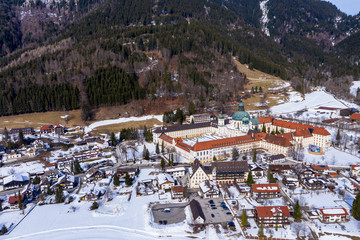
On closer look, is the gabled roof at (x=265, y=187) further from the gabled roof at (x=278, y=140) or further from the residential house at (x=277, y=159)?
the gabled roof at (x=278, y=140)

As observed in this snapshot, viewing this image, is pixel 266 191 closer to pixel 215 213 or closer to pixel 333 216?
pixel 215 213

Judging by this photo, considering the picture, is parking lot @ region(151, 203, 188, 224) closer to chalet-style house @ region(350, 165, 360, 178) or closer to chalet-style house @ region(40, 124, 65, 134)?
chalet-style house @ region(350, 165, 360, 178)

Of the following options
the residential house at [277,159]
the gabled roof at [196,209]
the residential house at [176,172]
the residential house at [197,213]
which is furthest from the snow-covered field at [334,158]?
the residential house at [197,213]

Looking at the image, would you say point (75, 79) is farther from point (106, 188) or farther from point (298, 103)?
point (298, 103)

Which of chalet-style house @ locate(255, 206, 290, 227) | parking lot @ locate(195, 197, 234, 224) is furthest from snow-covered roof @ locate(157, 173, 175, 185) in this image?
chalet-style house @ locate(255, 206, 290, 227)

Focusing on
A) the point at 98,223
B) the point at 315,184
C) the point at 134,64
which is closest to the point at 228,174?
the point at 315,184

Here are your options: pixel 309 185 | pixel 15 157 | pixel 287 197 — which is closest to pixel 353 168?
pixel 309 185
